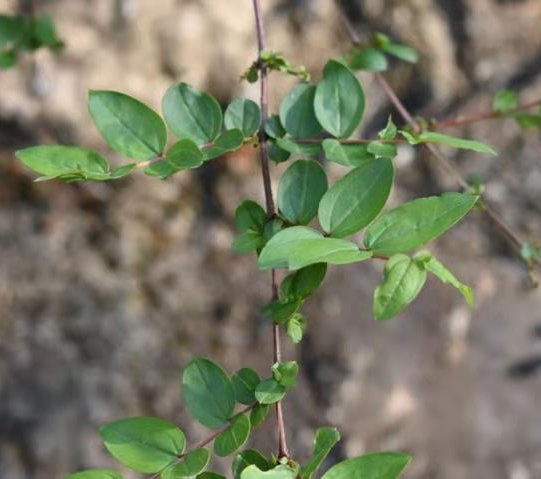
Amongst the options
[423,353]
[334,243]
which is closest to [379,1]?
[423,353]

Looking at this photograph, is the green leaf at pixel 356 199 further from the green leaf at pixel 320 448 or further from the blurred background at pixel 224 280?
the blurred background at pixel 224 280

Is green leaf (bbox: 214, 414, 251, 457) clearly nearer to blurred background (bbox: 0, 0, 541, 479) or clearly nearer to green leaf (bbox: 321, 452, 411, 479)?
green leaf (bbox: 321, 452, 411, 479)

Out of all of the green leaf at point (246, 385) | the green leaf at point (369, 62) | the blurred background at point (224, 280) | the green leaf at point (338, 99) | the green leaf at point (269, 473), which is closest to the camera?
the green leaf at point (269, 473)

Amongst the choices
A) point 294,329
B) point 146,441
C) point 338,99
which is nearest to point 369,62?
point 338,99

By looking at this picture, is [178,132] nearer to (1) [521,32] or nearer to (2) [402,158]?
(2) [402,158]

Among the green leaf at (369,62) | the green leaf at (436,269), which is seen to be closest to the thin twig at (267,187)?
the green leaf at (436,269)

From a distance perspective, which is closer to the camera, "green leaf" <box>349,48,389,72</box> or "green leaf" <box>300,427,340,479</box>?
"green leaf" <box>300,427,340,479</box>

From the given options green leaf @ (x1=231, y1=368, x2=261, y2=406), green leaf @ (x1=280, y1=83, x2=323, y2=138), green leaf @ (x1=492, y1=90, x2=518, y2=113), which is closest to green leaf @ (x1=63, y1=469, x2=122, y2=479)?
green leaf @ (x1=231, y1=368, x2=261, y2=406)
